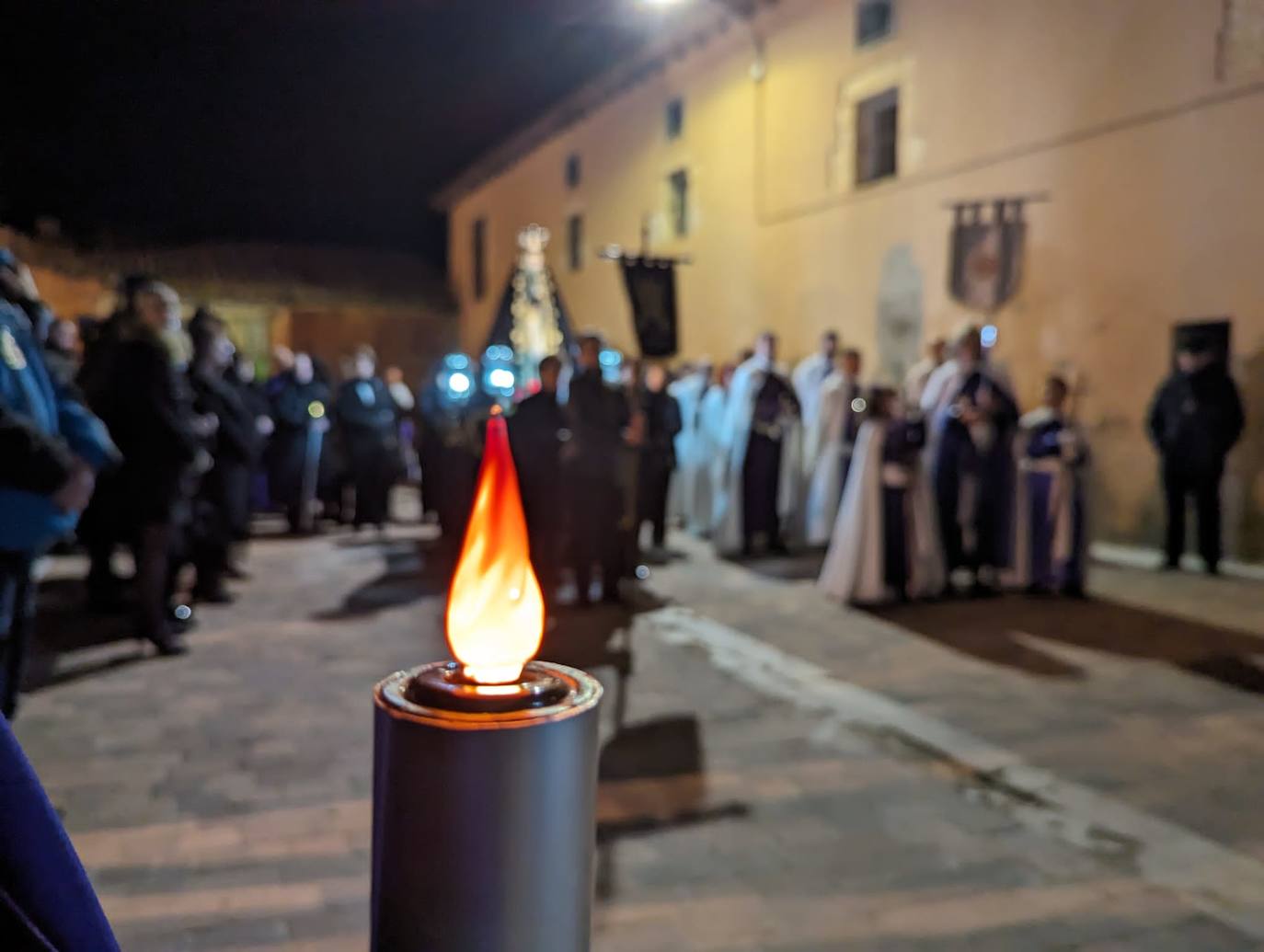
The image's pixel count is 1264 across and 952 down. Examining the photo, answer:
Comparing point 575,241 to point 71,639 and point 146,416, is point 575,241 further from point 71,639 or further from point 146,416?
point 146,416

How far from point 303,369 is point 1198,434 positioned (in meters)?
8.99

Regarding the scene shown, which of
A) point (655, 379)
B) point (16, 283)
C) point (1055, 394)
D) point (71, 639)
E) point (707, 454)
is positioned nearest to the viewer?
point (16, 283)

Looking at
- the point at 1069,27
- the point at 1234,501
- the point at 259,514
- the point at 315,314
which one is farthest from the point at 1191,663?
the point at 315,314

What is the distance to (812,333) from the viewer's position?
1561 cm

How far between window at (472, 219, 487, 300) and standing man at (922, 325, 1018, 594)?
22637 millimetres

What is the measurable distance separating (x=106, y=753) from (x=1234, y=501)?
9446 millimetres

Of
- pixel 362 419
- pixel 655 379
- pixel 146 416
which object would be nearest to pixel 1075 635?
pixel 655 379

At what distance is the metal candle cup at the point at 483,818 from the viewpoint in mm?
1427

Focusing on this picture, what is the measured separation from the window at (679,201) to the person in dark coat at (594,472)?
12.2 m

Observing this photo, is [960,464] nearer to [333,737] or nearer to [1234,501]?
[1234,501]

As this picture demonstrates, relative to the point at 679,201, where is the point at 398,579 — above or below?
below

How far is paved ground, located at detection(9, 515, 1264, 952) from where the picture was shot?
300 centimetres

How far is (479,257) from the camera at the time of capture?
30.2m

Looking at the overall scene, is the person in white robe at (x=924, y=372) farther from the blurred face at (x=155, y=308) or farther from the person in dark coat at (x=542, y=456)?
the blurred face at (x=155, y=308)
